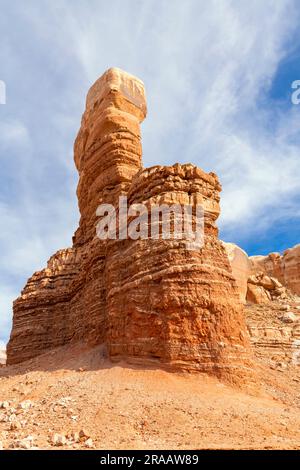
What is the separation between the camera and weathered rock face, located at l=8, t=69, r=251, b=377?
541 inches

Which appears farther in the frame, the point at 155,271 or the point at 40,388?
the point at 155,271

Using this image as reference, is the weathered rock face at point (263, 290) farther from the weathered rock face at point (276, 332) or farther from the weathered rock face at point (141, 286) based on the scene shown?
the weathered rock face at point (141, 286)

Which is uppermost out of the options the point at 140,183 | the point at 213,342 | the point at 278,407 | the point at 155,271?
the point at 140,183

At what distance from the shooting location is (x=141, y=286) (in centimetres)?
1504

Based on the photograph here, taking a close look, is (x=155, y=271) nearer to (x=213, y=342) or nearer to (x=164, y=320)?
(x=164, y=320)

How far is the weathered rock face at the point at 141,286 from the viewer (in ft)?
45.1

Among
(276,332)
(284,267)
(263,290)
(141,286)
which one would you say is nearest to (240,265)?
(263,290)

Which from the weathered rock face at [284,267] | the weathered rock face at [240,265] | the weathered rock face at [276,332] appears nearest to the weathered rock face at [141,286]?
the weathered rock face at [276,332]

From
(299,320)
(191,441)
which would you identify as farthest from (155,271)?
(299,320)

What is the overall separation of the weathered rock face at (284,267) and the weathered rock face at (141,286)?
22688mm

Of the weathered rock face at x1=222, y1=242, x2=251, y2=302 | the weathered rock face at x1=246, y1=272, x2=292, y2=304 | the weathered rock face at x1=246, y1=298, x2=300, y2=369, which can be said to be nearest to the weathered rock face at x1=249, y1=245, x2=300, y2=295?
the weathered rock face at x1=246, y1=272, x2=292, y2=304

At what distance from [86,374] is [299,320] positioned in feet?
65.0

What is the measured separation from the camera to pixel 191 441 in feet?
30.2

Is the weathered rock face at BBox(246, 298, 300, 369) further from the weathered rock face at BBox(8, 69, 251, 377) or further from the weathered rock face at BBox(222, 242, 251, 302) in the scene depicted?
the weathered rock face at BBox(8, 69, 251, 377)
